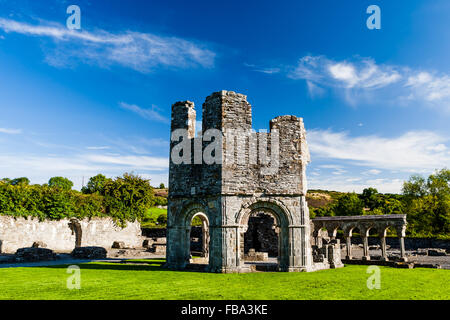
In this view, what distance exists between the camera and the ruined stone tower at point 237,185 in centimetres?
1502

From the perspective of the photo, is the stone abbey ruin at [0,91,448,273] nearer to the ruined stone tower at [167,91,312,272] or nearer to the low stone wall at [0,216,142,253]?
the ruined stone tower at [167,91,312,272]

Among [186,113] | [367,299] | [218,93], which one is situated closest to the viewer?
[367,299]

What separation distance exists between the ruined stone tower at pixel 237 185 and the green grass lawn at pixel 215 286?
1519 mm

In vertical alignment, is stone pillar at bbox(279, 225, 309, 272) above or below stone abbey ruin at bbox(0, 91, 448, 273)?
below

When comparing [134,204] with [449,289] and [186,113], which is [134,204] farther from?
[449,289]

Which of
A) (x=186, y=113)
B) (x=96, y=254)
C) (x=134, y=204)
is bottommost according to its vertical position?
(x=96, y=254)

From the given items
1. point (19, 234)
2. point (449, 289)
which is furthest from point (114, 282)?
point (19, 234)

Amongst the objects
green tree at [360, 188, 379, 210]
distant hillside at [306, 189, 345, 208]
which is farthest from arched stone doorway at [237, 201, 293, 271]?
distant hillside at [306, 189, 345, 208]

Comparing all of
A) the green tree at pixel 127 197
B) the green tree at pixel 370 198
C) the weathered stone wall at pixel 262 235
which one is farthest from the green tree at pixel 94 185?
the green tree at pixel 370 198

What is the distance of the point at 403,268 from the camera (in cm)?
1798

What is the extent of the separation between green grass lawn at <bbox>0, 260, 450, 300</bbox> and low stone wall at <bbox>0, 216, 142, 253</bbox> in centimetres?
1215

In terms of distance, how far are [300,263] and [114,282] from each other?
8010mm

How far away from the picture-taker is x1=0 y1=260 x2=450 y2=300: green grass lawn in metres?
9.47
